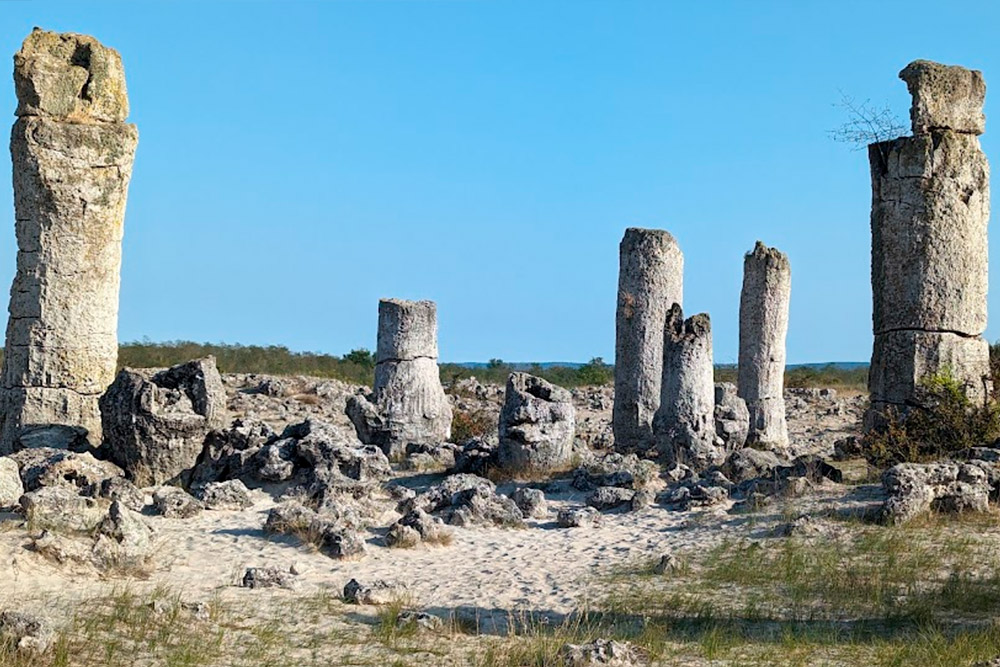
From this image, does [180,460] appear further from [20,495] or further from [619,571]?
[619,571]

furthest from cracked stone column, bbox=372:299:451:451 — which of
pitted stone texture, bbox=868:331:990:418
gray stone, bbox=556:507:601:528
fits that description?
pitted stone texture, bbox=868:331:990:418

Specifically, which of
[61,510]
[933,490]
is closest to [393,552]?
[61,510]

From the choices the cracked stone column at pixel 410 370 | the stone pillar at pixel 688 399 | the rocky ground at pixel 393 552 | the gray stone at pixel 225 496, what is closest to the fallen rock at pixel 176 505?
the rocky ground at pixel 393 552

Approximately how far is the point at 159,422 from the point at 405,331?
17.6 feet

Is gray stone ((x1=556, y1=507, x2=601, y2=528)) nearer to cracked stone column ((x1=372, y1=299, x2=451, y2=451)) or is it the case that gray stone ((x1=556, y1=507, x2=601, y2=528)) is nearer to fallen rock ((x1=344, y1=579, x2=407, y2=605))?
fallen rock ((x1=344, y1=579, x2=407, y2=605))

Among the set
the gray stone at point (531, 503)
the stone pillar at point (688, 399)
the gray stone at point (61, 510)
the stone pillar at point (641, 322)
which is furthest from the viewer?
the stone pillar at point (641, 322)

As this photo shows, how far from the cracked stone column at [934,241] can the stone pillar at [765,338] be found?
21.2 ft

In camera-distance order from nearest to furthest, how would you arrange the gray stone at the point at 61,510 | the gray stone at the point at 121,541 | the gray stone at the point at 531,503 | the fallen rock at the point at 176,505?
1. the gray stone at the point at 121,541
2. the gray stone at the point at 61,510
3. the fallen rock at the point at 176,505
4. the gray stone at the point at 531,503

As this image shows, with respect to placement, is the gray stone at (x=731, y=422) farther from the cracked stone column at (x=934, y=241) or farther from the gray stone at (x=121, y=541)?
the gray stone at (x=121, y=541)

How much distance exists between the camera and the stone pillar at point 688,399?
16.3 m

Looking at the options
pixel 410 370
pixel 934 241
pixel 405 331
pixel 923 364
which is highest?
pixel 934 241

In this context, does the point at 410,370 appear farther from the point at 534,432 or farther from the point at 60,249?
the point at 60,249

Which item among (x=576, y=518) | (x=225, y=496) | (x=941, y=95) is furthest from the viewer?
(x=941, y=95)

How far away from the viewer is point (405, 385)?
61.3 feet
